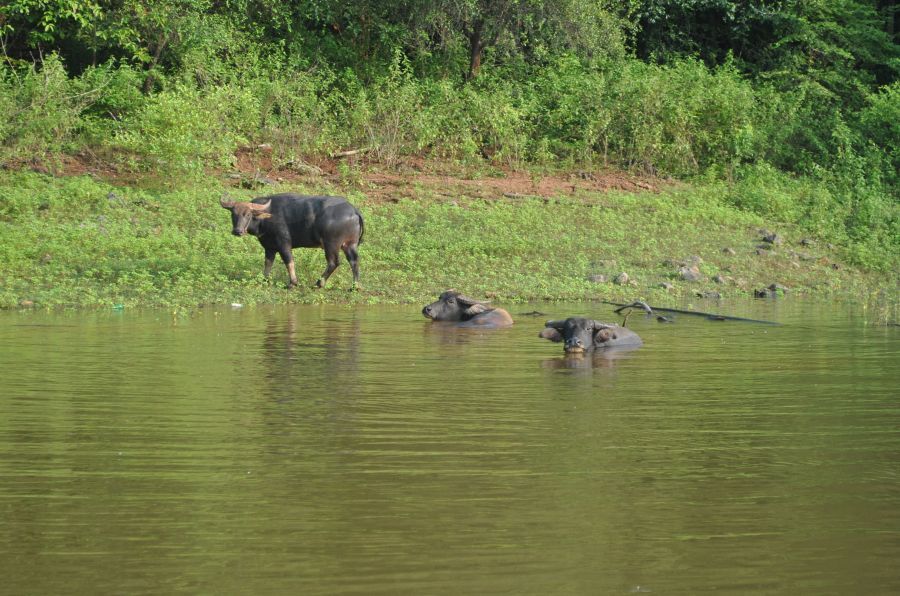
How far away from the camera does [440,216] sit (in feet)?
65.3

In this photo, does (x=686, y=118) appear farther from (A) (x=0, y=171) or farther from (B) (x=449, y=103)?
(A) (x=0, y=171)

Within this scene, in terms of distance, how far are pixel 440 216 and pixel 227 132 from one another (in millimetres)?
4146

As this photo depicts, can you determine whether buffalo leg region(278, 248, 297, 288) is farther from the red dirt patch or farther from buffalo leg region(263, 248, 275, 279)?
the red dirt patch

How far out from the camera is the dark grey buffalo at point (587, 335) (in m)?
11.6

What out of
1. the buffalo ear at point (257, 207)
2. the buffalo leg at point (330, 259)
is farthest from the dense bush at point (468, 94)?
the buffalo leg at point (330, 259)

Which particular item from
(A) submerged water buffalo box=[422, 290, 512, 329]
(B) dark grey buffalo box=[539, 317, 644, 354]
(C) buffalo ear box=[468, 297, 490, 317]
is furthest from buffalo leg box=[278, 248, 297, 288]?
(B) dark grey buffalo box=[539, 317, 644, 354]

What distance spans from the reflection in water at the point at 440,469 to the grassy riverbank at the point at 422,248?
4.06 m

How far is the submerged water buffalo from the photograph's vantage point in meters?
13.6

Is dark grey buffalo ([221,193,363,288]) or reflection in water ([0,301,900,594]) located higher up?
dark grey buffalo ([221,193,363,288])

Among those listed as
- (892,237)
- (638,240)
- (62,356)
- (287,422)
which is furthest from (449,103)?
(287,422)

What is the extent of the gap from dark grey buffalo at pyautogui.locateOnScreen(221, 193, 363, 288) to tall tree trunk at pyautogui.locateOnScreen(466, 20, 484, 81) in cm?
1075

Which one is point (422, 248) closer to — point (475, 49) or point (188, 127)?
point (188, 127)

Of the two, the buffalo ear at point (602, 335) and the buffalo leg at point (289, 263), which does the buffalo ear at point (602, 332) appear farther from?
the buffalo leg at point (289, 263)

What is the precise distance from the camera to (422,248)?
59.9ft
